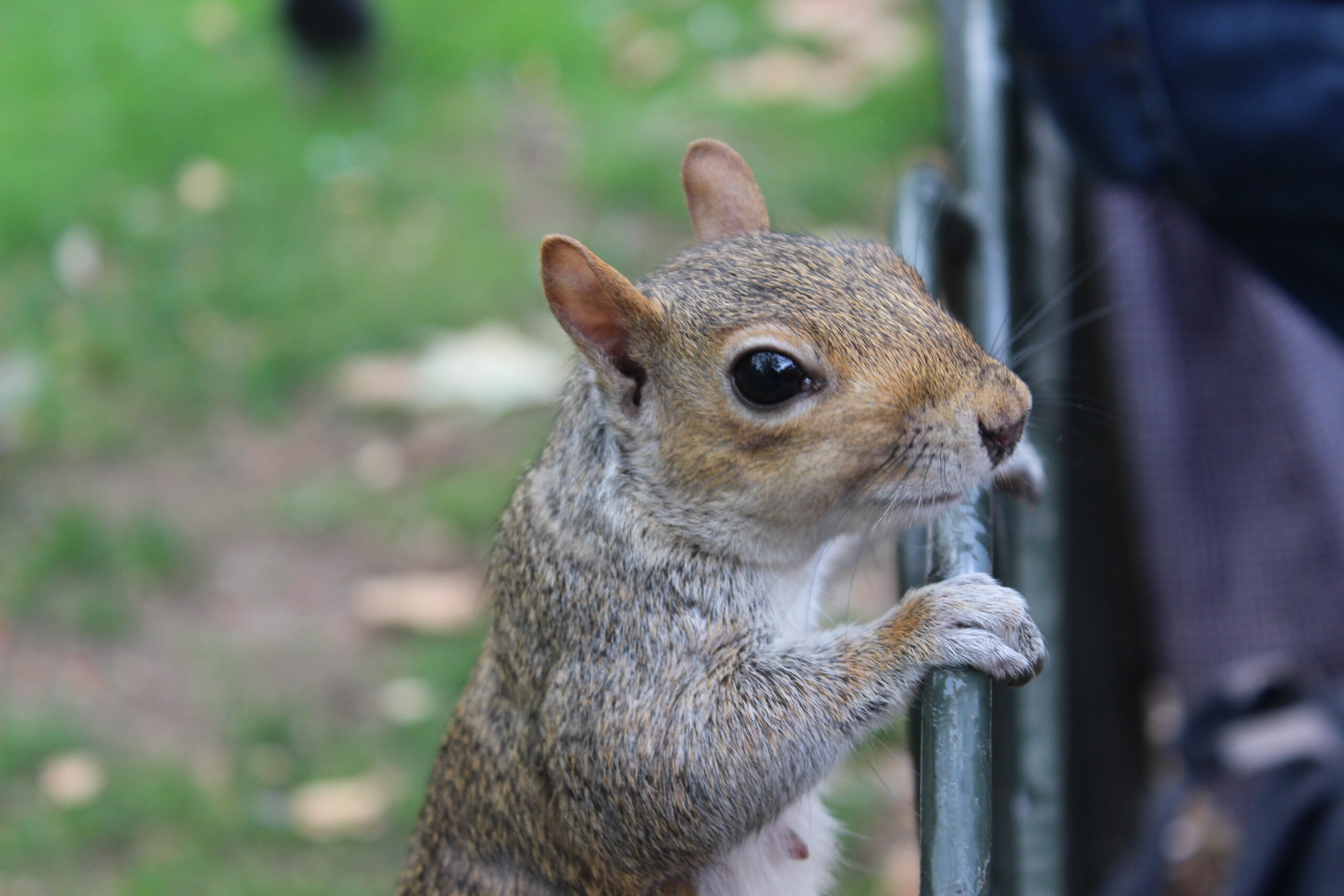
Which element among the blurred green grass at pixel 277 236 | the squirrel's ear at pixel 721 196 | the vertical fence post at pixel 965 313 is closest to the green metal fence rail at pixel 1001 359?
the vertical fence post at pixel 965 313

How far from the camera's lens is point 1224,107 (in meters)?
1.65

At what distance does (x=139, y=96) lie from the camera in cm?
445

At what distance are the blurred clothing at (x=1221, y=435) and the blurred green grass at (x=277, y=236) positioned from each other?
2.31ft

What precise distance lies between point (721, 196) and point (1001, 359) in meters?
0.32

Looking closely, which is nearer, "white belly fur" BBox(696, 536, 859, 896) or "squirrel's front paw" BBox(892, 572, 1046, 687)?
"squirrel's front paw" BBox(892, 572, 1046, 687)

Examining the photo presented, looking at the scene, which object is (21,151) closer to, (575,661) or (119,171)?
(119,171)

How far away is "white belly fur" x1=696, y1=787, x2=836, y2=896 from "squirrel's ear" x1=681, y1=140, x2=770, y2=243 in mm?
553

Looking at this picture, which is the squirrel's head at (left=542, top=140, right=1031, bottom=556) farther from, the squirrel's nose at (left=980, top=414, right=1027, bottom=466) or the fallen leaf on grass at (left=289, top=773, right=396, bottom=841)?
the fallen leaf on grass at (left=289, top=773, right=396, bottom=841)

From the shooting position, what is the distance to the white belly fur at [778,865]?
126cm

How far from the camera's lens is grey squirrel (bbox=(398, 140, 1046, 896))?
3.67 feet

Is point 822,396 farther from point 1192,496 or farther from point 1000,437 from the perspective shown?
point 1192,496

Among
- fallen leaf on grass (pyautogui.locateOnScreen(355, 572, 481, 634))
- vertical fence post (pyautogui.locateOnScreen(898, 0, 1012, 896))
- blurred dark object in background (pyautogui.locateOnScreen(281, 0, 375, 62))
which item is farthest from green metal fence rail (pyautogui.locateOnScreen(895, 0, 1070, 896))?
blurred dark object in background (pyautogui.locateOnScreen(281, 0, 375, 62))

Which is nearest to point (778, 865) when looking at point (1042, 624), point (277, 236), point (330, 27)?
point (1042, 624)

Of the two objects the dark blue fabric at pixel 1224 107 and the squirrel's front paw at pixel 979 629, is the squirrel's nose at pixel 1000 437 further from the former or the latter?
the dark blue fabric at pixel 1224 107
